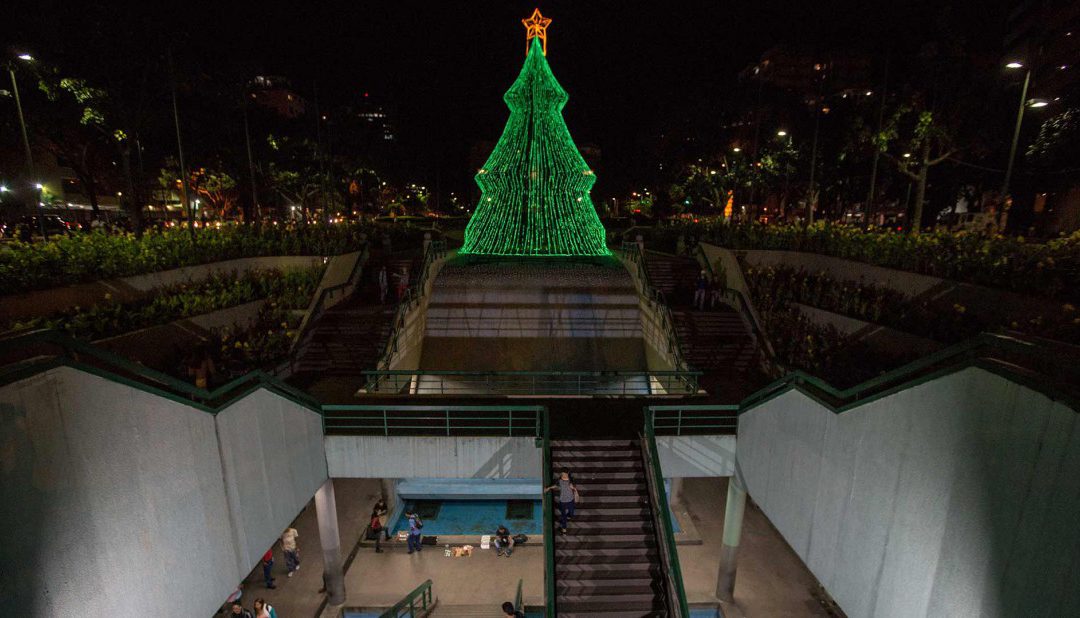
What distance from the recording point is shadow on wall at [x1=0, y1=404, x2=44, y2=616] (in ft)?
11.6

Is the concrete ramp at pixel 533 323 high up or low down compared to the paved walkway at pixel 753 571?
up

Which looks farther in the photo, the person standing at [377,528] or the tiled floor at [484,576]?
the person standing at [377,528]

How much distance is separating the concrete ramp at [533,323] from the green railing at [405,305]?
64 centimetres

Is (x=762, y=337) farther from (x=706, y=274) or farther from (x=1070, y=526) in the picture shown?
(x=1070, y=526)

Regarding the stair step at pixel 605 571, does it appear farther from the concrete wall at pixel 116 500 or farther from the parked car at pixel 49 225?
the parked car at pixel 49 225

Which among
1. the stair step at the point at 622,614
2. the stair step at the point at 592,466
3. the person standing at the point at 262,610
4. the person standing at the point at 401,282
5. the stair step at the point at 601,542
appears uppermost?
the person standing at the point at 401,282

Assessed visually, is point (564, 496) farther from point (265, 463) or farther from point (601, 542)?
point (265, 463)

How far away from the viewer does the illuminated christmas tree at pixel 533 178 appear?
61.9 ft

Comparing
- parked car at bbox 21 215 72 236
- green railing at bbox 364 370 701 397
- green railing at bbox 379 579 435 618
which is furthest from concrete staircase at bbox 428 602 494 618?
parked car at bbox 21 215 72 236

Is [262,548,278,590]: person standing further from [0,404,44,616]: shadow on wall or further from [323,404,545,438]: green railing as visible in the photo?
[0,404,44,616]: shadow on wall

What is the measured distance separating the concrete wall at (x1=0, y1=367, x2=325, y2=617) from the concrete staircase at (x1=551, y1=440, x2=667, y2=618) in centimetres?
474

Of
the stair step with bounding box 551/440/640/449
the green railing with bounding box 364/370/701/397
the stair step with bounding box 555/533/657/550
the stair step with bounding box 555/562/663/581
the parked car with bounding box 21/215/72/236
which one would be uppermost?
the parked car with bounding box 21/215/72/236

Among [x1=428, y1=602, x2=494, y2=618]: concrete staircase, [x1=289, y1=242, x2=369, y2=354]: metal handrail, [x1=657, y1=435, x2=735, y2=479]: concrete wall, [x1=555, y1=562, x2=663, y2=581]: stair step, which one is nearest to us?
[x1=555, y1=562, x2=663, y2=581]: stair step

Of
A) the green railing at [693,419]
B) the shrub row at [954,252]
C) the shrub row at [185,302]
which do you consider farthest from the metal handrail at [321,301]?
the shrub row at [954,252]
